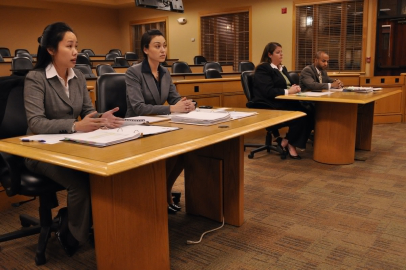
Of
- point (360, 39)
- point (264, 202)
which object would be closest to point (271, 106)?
point (264, 202)

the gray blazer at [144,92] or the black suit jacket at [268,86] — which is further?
the black suit jacket at [268,86]

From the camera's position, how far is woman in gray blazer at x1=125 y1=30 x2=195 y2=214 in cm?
237

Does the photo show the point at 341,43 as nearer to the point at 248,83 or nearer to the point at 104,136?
the point at 248,83

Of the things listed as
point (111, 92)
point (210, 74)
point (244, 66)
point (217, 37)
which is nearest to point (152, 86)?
point (111, 92)

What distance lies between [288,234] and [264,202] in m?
0.52

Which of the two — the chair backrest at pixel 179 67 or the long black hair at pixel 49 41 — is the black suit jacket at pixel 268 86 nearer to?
the long black hair at pixel 49 41

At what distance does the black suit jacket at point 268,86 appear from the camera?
371 centimetres

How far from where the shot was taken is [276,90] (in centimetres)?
367

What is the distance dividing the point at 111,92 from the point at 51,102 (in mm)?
557

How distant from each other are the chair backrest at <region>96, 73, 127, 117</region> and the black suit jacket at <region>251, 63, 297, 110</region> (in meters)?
1.69

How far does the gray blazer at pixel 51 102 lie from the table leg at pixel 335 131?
2313 millimetres

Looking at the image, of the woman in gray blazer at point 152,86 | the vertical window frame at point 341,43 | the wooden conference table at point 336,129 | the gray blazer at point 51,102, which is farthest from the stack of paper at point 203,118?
the vertical window frame at point 341,43

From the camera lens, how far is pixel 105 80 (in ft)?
7.71

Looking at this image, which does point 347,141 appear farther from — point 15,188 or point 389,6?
point 389,6
